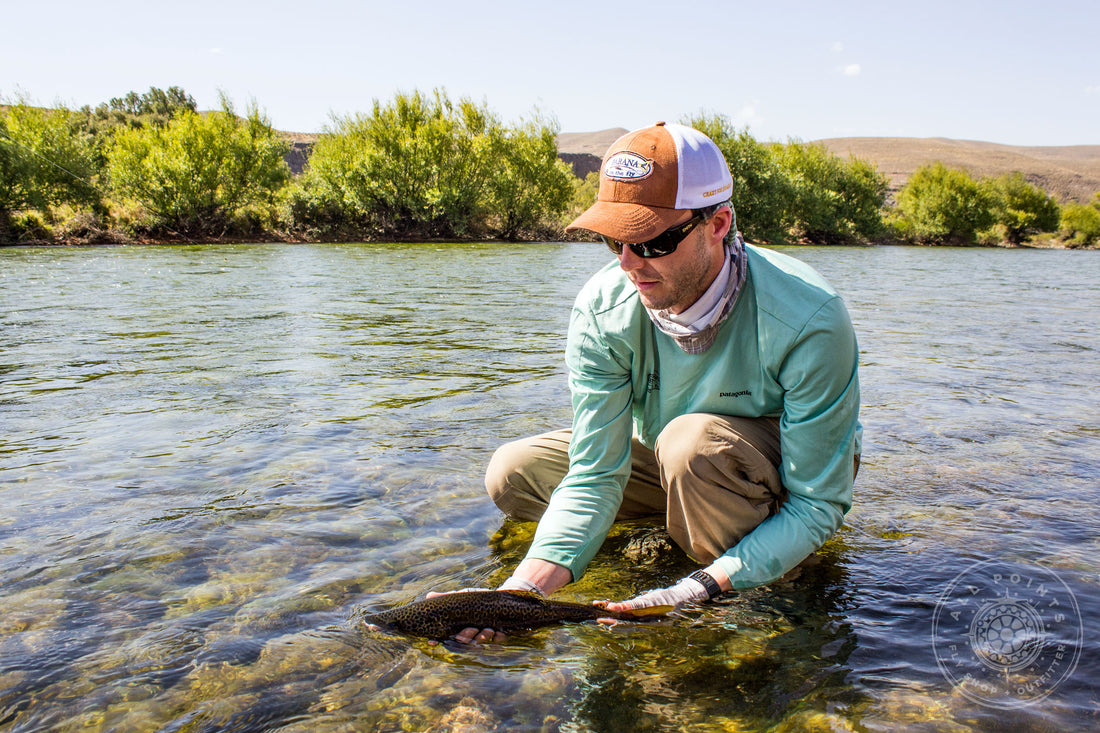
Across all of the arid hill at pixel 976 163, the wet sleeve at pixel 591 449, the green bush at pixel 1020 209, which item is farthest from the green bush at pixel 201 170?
the arid hill at pixel 976 163

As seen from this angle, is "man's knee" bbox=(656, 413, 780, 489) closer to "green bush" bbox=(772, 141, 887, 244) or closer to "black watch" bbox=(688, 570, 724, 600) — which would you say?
"black watch" bbox=(688, 570, 724, 600)

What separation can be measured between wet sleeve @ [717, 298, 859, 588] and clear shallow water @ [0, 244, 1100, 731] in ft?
1.31

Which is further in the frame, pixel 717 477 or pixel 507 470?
pixel 507 470

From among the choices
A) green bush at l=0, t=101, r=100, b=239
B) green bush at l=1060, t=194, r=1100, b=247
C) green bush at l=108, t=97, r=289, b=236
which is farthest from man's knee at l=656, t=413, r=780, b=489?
green bush at l=1060, t=194, r=1100, b=247

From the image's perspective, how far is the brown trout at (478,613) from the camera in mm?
2484

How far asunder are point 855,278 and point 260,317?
19783 mm

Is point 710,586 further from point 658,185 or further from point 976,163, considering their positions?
point 976,163

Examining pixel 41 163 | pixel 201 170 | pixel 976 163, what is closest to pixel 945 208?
pixel 201 170

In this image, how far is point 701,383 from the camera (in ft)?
9.89

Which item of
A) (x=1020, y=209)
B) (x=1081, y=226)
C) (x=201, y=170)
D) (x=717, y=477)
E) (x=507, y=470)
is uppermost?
(x=201, y=170)

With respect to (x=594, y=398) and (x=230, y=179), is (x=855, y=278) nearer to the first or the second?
(x=594, y=398)

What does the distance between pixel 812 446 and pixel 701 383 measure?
0.51 meters

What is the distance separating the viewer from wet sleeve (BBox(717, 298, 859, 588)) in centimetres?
258

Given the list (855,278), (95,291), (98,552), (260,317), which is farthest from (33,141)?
(98,552)
